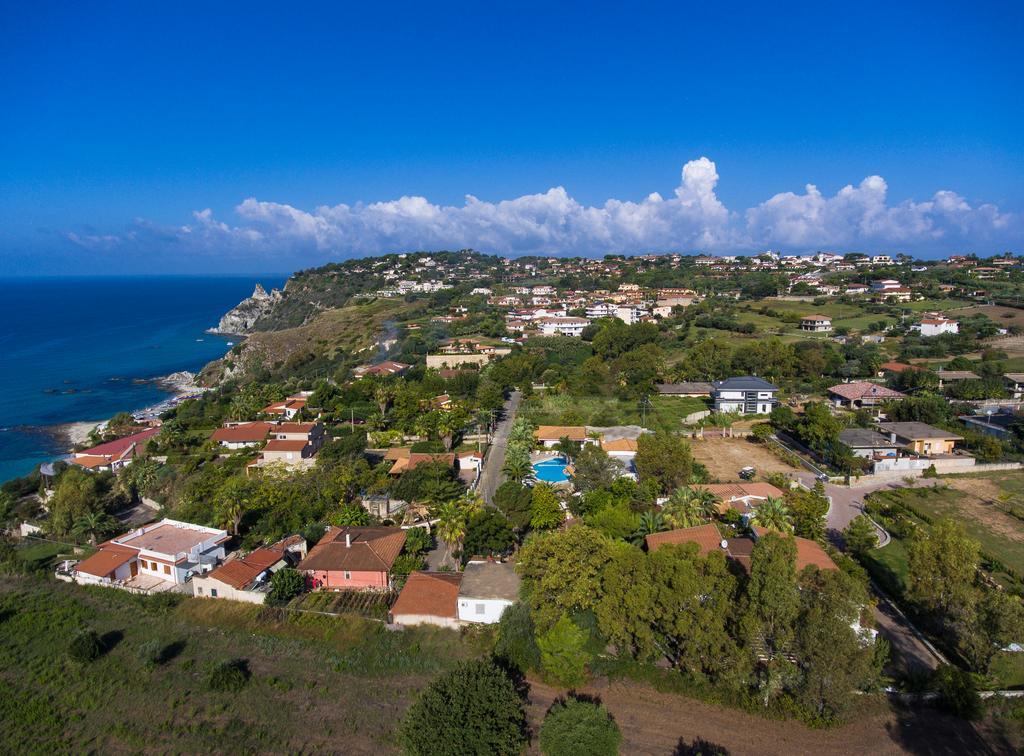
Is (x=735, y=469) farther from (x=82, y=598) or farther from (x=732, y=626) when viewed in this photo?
(x=82, y=598)

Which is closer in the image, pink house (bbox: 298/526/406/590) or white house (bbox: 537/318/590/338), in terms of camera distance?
pink house (bbox: 298/526/406/590)

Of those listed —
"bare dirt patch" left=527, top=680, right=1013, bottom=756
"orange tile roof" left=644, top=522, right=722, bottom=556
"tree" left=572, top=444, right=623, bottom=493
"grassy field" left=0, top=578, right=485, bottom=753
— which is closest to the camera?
"bare dirt patch" left=527, top=680, right=1013, bottom=756

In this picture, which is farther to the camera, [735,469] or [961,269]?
[961,269]

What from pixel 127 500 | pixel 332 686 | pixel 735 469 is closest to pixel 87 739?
pixel 332 686

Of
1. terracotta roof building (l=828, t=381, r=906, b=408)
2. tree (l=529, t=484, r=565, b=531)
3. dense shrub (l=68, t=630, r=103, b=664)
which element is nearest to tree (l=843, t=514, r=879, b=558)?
tree (l=529, t=484, r=565, b=531)

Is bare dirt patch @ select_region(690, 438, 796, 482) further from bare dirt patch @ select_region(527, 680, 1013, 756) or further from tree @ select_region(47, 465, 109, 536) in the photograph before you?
tree @ select_region(47, 465, 109, 536)

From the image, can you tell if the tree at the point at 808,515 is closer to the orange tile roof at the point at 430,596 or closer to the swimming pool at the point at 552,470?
the swimming pool at the point at 552,470
